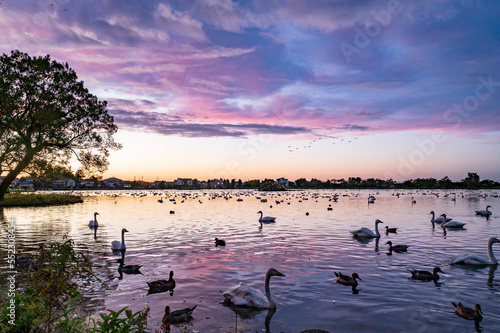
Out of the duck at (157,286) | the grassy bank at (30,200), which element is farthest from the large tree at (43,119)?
the duck at (157,286)

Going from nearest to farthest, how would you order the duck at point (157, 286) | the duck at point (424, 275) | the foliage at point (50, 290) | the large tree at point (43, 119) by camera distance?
the foliage at point (50, 290) < the duck at point (157, 286) < the duck at point (424, 275) < the large tree at point (43, 119)

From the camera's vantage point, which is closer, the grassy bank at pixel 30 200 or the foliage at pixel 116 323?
the foliage at pixel 116 323

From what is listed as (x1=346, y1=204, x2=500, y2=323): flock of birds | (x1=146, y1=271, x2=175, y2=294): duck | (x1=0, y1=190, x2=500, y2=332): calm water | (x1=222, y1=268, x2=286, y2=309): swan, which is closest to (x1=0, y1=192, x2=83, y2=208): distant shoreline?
(x1=0, y1=190, x2=500, y2=332): calm water

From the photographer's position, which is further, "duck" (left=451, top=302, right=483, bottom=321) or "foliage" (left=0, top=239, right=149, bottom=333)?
"duck" (left=451, top=302, right=483, bottom=321)

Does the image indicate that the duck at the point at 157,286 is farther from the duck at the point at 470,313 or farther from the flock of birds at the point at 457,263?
the duck at the point at 470,313

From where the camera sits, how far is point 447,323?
9219 mm

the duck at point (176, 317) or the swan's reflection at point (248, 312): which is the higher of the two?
the duck at point (176, 317)

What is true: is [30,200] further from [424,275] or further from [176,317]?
[424,275]

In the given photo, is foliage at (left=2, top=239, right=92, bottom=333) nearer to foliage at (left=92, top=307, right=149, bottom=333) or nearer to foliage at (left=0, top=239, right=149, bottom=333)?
foliage at (left=0, top=239, right=149, bottom=333)

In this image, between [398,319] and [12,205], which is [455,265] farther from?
[12,205]

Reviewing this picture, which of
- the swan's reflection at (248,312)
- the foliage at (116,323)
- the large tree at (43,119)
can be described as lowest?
the swan's reflection at (248,312)

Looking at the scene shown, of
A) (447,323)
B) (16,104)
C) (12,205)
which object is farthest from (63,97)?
(447,323)

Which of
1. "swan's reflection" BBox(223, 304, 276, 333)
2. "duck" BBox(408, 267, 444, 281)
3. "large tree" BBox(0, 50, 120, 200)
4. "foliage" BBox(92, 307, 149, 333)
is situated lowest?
"swan's reflection" BBox(223, 304, 276, 333)

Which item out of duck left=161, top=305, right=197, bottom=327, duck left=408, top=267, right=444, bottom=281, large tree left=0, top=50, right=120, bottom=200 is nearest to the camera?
duck left=161, top=305, right=197, bottom=327
